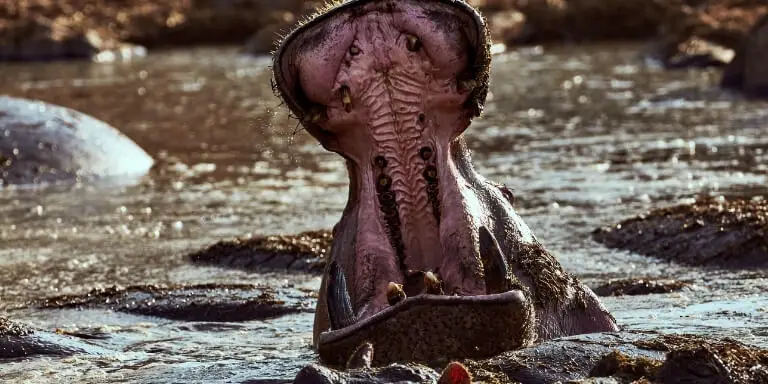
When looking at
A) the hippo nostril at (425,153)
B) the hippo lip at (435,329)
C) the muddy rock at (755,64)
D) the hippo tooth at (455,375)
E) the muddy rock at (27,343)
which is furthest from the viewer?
the muddy rock at (755,64)

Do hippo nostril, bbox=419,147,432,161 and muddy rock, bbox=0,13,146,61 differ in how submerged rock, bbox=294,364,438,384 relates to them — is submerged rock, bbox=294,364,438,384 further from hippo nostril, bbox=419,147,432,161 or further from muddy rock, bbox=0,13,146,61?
muddy rock, bbox=0,13,146,61

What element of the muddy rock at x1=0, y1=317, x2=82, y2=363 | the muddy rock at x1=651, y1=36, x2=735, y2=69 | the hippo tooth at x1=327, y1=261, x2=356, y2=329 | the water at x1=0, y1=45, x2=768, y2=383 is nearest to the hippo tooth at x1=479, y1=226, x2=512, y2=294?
the hippo tooth at x1=327, y1=261, x2=356, y2=329

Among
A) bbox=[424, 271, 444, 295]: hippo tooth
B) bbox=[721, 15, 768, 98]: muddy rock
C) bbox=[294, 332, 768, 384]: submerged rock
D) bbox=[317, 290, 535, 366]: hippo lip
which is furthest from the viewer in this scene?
bbox=[721, 15, 768, 98]: muddy rock

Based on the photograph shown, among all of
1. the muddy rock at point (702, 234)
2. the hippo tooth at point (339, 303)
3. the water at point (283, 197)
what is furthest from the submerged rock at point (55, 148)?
the hippo tooth at point (339, 303)

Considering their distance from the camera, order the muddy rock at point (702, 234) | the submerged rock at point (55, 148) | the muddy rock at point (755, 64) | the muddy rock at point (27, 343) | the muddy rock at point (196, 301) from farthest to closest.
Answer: the muddy rock at point (755, 64) < the submerged rock at point (55, 148) < the muddy rock at point (702, 234) < the muddy rock at point (196, 301) < the muddy rock at point (27, 343)

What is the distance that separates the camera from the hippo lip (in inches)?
155

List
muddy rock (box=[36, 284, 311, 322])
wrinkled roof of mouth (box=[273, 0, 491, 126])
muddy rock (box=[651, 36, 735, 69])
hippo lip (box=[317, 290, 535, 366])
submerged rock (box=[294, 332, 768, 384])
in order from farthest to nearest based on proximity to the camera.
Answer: muddy rock (box=[651, 36, 735, 69]) < muddy rock (box=[36, 284, 311, 322]) < wrinkled roof of mouth (box=[273, 0, 491, 126]) < hippo lip (box=[317, 290, 535, 366]) < submerged rock (box=[294, 332, 768, 384])

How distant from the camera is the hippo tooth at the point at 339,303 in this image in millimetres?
4121

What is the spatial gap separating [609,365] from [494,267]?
0.40 m

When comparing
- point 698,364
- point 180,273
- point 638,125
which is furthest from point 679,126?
point 698,364

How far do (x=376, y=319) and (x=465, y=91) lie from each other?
0.87 m

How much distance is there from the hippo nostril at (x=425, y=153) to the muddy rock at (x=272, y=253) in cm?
289

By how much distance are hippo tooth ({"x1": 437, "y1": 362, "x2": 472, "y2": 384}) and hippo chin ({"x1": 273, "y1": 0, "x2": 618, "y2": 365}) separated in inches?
26.1

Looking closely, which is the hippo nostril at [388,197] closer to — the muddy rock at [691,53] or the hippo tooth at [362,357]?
the hippo tooth at [362,357]
